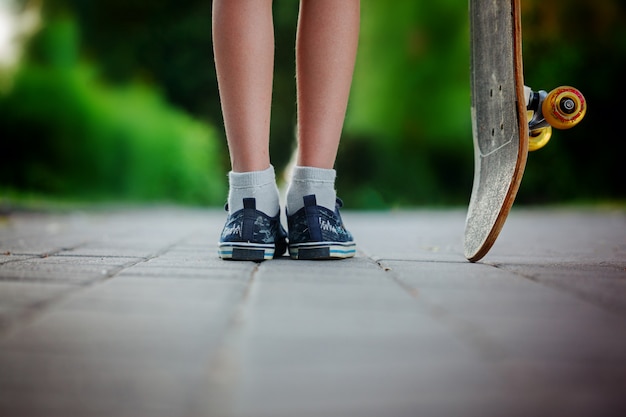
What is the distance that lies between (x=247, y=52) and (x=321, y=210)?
0.46m

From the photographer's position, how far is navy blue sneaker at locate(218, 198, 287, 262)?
1.65m

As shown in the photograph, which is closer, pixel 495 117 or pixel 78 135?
pixel 495 117

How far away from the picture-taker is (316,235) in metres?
1.70

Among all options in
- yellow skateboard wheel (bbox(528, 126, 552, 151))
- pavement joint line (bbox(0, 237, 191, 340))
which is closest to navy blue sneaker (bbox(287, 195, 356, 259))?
pavement joint line (bbox(0, 237, 191, 340))

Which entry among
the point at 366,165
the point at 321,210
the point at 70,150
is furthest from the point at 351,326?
the point at 366,165

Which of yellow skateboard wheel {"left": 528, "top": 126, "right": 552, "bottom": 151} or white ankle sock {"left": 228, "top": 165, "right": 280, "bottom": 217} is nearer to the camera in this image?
white ankle sock {"left": 228, "top": 165, "right": 280, "bottom": 217}

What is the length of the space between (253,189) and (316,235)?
0.68 feet

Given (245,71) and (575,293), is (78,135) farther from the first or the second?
(575,293)

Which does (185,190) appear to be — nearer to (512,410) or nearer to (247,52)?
(247,52)

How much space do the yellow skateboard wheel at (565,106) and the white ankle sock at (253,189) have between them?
2.45ft

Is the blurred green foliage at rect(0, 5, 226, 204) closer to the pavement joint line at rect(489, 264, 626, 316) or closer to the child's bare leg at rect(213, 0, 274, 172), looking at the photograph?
the child's bare leg at rect(213, 0, 274, 172)

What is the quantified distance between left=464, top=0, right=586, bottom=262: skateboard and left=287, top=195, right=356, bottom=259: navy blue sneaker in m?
0.35

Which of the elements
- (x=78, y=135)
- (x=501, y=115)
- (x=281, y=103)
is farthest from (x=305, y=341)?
(x=281, y=103)

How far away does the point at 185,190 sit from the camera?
875 cm
